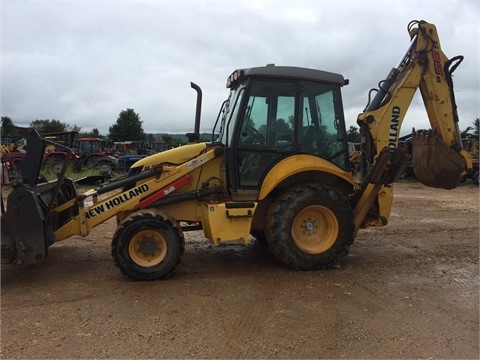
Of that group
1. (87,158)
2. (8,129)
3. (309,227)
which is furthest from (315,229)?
(8,129)

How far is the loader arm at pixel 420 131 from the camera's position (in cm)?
605

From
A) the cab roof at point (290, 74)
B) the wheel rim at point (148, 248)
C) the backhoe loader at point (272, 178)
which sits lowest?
the wheel rim at point (148, 248)

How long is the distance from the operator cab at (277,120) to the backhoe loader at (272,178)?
14mm

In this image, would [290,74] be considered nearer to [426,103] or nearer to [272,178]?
[272,178]

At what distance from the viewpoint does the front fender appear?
18.0 feet

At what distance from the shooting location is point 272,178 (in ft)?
18.2

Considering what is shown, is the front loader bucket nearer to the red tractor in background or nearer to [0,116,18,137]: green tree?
[0,116,18,137]: green tree

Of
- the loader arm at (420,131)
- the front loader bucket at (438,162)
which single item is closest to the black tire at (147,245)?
the loader arm at (420,131)

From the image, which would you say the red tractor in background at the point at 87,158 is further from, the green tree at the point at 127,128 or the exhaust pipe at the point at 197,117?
the green tree at the point at 127,128

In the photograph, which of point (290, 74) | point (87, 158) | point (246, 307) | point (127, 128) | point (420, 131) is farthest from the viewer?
point (127, 128)

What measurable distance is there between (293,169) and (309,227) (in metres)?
0.83

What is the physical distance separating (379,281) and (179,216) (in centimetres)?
264

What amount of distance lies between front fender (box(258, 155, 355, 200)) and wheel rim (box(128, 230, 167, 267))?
4.50 ft

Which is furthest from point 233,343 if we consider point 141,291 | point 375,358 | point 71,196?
point 71,196
